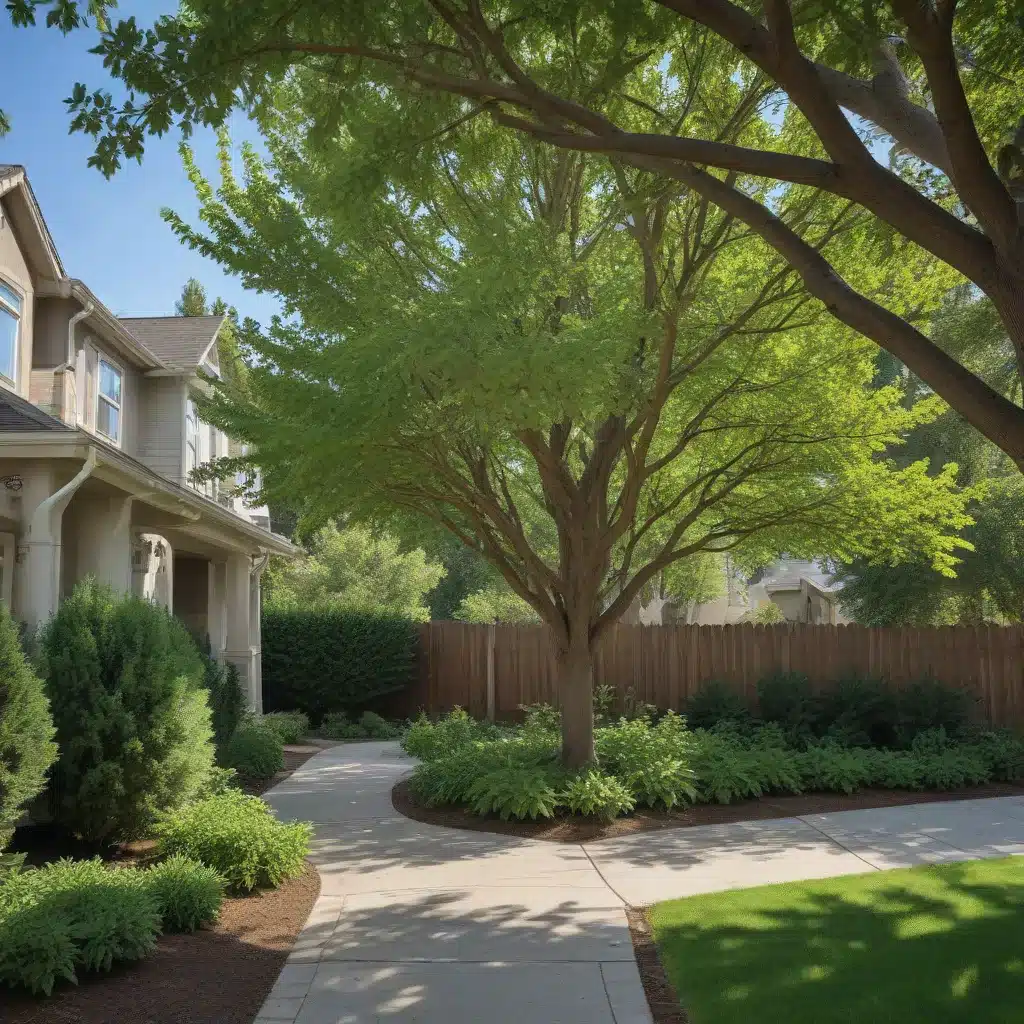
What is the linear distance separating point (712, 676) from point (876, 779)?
16.8 feet

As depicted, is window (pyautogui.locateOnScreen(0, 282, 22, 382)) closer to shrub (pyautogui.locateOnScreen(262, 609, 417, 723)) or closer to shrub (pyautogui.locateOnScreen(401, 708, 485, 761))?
shrub (pyautogui.locateOnScreen(401, 708, 485, 761))

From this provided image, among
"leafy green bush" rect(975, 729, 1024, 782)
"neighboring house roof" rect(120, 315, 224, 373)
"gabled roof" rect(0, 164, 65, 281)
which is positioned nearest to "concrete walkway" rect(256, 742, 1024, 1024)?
"leafy green bush" rect(975, 729, 1024, 782)

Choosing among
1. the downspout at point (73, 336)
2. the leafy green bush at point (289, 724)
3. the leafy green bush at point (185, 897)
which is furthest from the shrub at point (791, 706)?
the downspout at point (73, 336)

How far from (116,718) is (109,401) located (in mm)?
8708

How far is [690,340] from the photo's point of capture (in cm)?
1055

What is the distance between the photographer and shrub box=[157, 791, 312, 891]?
7.24 meters

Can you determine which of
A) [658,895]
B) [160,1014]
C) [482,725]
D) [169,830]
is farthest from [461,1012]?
[482,725]

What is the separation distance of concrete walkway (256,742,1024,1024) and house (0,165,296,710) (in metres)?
3.57

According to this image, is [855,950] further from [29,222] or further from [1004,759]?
[29,222]

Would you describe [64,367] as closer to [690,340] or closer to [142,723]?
[142,723]

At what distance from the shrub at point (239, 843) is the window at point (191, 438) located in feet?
32.2

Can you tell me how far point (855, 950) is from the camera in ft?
19.4

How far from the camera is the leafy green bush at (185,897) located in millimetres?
6309

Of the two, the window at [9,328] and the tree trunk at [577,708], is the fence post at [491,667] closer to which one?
the tree trunk at [577,708]
